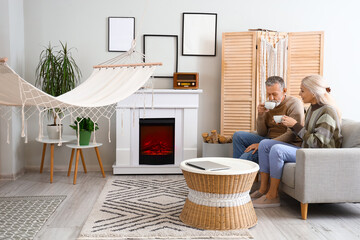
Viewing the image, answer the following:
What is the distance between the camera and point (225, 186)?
270 centimetres

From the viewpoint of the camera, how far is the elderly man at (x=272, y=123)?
354 cm

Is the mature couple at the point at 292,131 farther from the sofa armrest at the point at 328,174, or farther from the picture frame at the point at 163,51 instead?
the picture frame at the point at 163,51

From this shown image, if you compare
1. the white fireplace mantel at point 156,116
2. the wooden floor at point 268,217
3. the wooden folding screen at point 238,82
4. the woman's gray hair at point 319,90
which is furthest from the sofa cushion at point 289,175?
the white fireplace mantel at point 156,116

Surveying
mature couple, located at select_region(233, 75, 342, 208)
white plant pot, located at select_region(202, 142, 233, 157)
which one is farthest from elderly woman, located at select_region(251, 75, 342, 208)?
white plant pot, located at select_region(202, 142, 233, 157)

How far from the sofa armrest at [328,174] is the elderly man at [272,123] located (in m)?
0.62

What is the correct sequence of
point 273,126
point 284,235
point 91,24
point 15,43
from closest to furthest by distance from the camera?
point 284,235, point 273,126, point 15,43, point 91,24

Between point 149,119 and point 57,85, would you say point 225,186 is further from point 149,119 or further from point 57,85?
point 57,85

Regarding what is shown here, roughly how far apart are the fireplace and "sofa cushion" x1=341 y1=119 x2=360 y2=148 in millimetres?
1990

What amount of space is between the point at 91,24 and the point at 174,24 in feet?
3.34

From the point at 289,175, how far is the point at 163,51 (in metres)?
2.42

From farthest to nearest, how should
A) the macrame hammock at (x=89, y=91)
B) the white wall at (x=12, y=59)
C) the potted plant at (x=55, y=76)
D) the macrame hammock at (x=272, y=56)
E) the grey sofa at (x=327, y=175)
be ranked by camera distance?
the macrame hammock at (x=272, y=56), the potted plant at (x=55, y=76), the white wall at (x=12, y=59), the grey sofa at (x=327, y=175), the macrame hammock at (x=89, y=91)

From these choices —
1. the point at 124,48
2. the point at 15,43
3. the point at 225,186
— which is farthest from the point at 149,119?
the point at 225,186

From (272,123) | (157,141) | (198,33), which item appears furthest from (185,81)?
(272,123)

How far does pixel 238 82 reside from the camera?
459 centimetres
